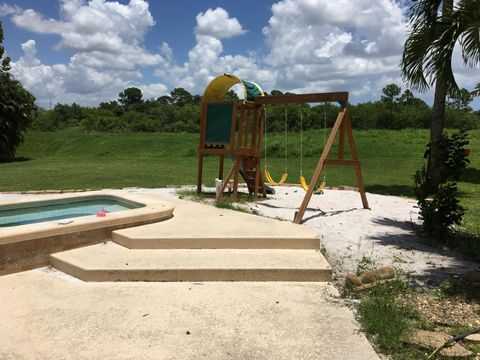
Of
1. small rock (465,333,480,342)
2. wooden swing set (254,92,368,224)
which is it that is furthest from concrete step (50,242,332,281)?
wooden swing set (254,92,368,224)

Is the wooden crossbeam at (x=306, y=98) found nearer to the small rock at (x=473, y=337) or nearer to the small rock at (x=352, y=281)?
the small rock at (x=352, y=281)

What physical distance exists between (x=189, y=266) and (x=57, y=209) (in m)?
4.20

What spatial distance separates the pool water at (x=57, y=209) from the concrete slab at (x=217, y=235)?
1617 mm

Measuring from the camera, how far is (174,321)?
3611mm

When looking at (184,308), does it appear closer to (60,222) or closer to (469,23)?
(60,222)

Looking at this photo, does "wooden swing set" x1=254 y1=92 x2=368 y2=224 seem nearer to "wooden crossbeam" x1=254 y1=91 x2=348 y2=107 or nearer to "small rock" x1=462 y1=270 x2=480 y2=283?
"wooden crossbeam" x1=254 y1=91 x2=348 y2=107

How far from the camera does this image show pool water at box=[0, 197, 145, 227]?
711 centimetres

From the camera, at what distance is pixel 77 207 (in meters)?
8.20

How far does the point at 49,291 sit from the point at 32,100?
25.7m

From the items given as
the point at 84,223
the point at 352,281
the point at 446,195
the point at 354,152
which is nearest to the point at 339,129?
the point at 354,152

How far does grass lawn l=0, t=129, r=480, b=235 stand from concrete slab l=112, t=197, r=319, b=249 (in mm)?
3326

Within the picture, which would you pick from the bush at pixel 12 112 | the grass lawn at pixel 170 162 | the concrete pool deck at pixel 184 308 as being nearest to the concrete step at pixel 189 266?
the concrete pool deck at pixel 184 308

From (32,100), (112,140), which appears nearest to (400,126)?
(112,140)

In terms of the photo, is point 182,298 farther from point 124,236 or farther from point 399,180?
point 399,180
